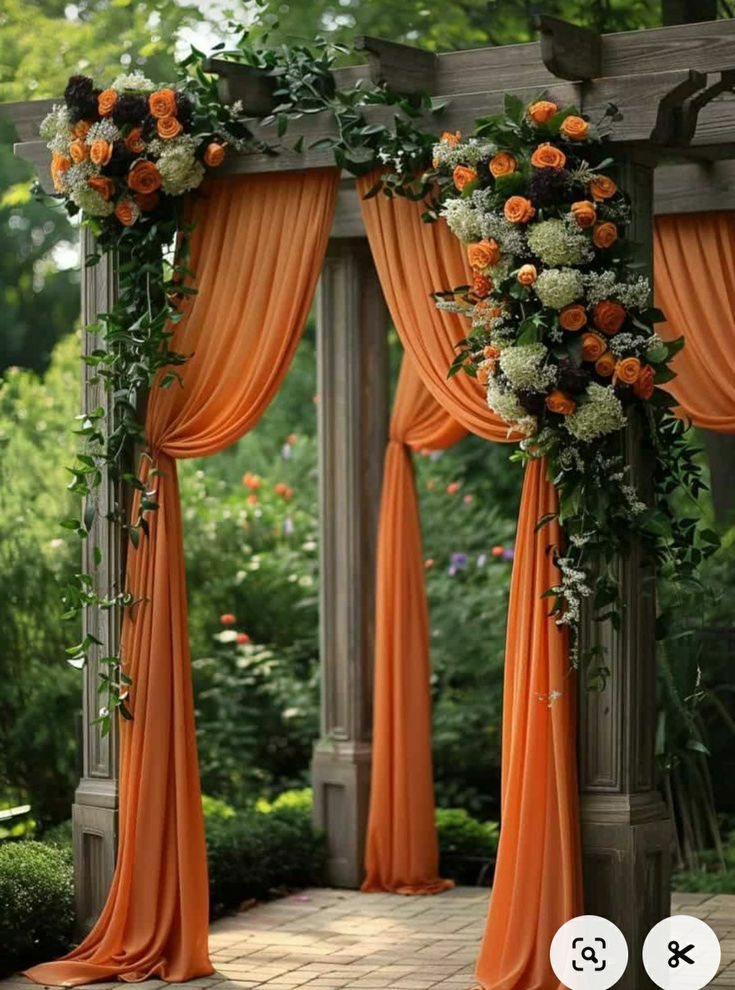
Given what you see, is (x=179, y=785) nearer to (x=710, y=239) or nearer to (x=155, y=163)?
(x=155, y=163)

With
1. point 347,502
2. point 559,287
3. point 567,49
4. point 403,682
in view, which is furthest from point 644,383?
point 347,502

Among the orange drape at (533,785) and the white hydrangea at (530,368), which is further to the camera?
the orange drape at (533,785)

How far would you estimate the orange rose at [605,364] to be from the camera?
545 cm

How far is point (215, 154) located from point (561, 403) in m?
1.70

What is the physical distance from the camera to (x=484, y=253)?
551cm

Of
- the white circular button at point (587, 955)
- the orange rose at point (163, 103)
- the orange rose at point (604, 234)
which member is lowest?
the white circular button at point (587, 955)

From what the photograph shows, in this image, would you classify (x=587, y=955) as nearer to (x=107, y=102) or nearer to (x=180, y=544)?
(x=180, y=544)

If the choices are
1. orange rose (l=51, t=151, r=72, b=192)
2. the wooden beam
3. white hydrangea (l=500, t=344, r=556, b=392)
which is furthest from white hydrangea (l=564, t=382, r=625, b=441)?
orange rose (l=51, t=151, r=72, b=192)

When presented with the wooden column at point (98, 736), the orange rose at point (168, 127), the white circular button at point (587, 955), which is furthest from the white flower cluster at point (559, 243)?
the white circular button at point (587, 955)

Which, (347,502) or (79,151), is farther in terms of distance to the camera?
(347,502)

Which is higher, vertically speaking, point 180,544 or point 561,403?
point 561,403

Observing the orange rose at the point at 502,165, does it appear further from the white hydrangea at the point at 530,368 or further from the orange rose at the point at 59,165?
the orange rose at the point at 59,165

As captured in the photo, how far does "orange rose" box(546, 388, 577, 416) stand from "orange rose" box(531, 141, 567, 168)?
2.42 feet

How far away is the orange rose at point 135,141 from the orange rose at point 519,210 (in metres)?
1.52
